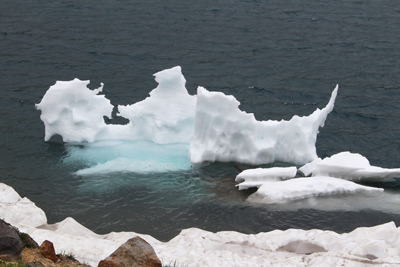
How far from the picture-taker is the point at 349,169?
18141 millimetres

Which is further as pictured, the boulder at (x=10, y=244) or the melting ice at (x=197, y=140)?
the melting ice at (x=197, y=140)

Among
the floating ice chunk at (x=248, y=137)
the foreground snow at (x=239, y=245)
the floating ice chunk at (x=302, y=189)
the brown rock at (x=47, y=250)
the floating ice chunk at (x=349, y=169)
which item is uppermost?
the floating ice chunk at (x=248, y=137)

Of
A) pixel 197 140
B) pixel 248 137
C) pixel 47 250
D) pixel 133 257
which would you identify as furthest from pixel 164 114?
pixel 133 257

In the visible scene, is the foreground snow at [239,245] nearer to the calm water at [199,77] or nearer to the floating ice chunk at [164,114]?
the calm water at [199,77]

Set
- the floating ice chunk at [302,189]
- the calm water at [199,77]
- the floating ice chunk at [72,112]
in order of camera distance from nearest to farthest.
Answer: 1. the calm water at [199,77]
2. the floating ice chunk at [302,189]
3. the floating ice chunk at [72,112]

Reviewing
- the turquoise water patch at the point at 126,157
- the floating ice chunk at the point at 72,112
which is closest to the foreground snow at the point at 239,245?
the turquoise water patch at the point at 126,157

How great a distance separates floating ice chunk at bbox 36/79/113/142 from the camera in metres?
21.9

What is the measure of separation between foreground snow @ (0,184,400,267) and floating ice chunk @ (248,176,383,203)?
2.92 meters

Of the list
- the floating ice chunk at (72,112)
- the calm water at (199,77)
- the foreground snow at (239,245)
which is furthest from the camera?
the floating ice chunk at (72,112)

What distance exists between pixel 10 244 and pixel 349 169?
1273cm

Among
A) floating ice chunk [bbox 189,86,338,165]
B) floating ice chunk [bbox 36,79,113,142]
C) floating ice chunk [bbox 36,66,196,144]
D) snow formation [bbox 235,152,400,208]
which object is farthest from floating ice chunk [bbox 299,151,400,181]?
floating ice chunk [bbox 36,79,113,142]

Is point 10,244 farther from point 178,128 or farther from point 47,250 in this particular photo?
point 178,128

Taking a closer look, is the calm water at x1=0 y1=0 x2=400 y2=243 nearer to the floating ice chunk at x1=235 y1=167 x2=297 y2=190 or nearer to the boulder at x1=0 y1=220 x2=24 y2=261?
the floating ice chunk at x1=235 y1=167 x2=297 y2=190

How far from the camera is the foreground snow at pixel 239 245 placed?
12.1m
